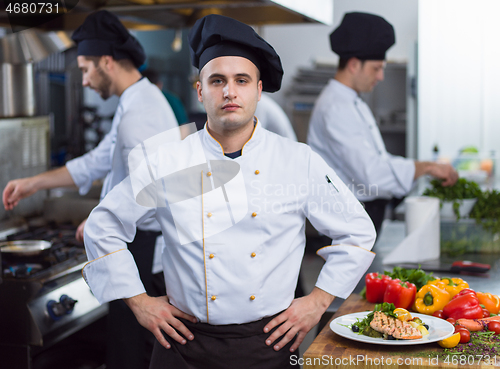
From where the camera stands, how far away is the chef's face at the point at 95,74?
6.59 feet

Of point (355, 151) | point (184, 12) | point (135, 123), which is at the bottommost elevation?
point (355, 151)

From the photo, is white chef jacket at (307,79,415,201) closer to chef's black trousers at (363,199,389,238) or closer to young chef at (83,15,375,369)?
chef's black trousers at (363,199,389,238)

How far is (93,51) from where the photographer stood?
197 cm

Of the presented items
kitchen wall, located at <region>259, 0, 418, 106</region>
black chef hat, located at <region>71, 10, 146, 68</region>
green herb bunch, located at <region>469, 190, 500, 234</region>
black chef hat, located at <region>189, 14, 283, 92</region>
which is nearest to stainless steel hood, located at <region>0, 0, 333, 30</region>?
black chef hat, located at <region>71, 10, 146, 68</region>

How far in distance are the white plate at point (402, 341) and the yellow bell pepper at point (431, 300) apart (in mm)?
76

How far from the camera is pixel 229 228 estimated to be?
4.26 ft

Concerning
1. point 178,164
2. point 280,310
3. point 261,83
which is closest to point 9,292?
point 178,164

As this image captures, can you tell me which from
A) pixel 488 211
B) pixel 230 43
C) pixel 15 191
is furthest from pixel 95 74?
pixel 488 211

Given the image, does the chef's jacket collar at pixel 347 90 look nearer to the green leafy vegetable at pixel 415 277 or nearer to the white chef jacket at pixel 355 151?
the white chef jacket at pixel 355 151

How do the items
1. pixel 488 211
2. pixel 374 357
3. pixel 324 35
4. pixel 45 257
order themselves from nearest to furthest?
1. pixel 374 357
2. pixel 45 257
3. pixel 488 211
4. pixel 324 35

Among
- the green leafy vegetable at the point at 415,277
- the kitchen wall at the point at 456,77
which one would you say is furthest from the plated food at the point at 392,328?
the kitchen wall at the point at 456,77

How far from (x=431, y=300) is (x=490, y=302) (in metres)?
0.15

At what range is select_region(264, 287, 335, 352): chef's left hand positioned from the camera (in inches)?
51.1

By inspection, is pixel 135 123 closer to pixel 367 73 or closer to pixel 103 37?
pixel 103 37
